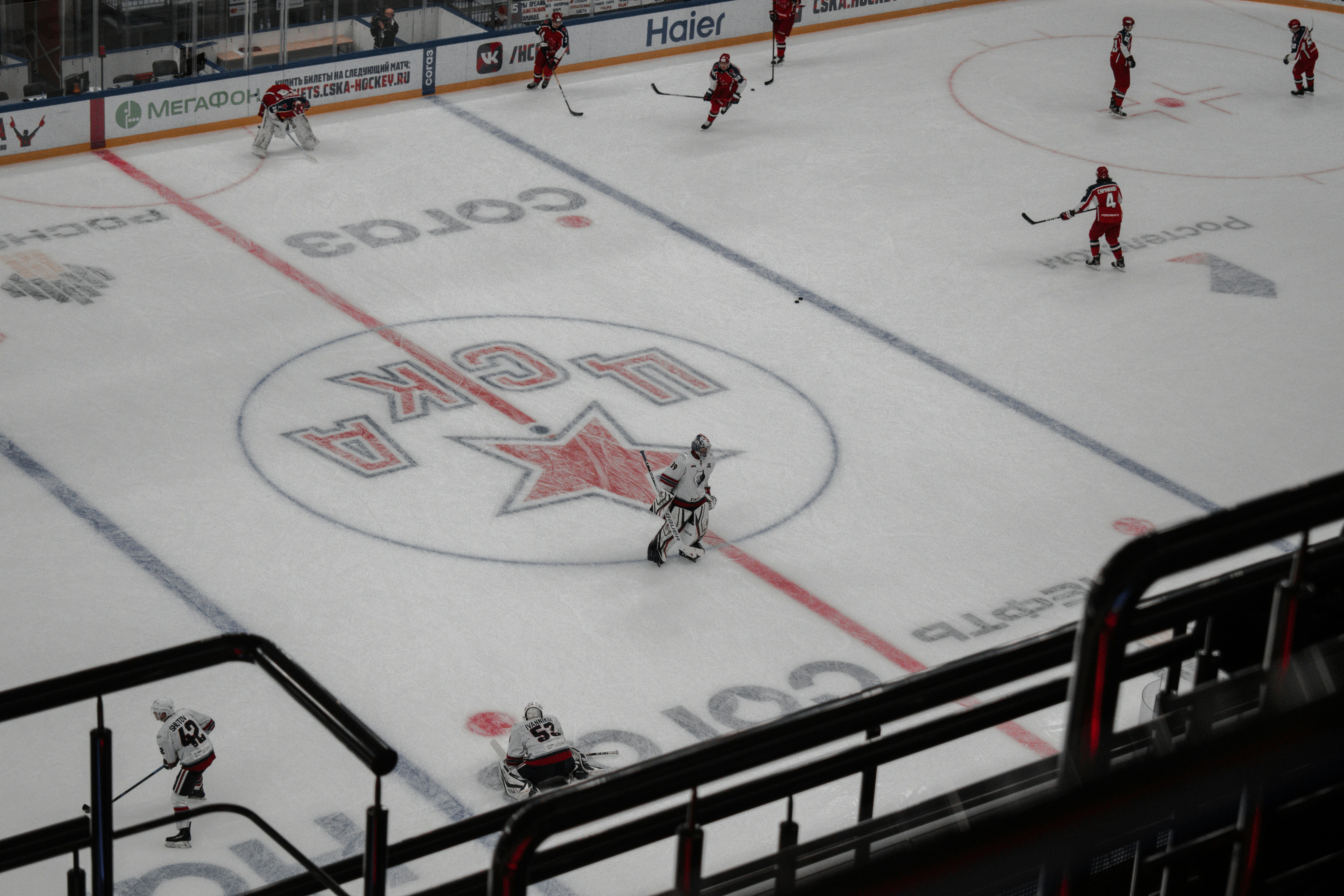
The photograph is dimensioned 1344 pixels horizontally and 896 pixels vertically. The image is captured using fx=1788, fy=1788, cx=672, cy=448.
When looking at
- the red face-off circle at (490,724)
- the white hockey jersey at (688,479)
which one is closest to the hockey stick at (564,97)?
the white hockey jersey at (688,479)

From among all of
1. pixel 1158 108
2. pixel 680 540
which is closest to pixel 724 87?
pixel 1158 108

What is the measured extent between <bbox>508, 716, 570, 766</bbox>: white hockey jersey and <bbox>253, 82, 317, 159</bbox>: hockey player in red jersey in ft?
32.2

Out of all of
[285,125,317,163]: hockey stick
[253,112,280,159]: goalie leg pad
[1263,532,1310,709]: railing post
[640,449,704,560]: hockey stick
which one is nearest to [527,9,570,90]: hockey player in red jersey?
[285,125,317,163]: hockey stick

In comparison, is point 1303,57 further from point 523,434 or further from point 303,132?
point 523,434

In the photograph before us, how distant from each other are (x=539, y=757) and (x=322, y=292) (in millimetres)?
6967

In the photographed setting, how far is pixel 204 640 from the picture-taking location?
2945 millimetres

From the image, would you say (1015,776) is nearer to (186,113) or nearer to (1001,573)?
(1001,573)

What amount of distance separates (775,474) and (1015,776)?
30.3 feet

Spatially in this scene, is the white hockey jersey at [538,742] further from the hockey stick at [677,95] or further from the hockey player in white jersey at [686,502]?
the hockey stick at [677,95]

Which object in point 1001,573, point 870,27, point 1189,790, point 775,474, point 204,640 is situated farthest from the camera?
point 870,27

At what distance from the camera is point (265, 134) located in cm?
1652

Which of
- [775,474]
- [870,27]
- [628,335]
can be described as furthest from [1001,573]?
[870,27]

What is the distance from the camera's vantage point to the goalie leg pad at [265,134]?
16469 millimetres

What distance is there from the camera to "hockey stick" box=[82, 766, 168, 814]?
7926 mm
